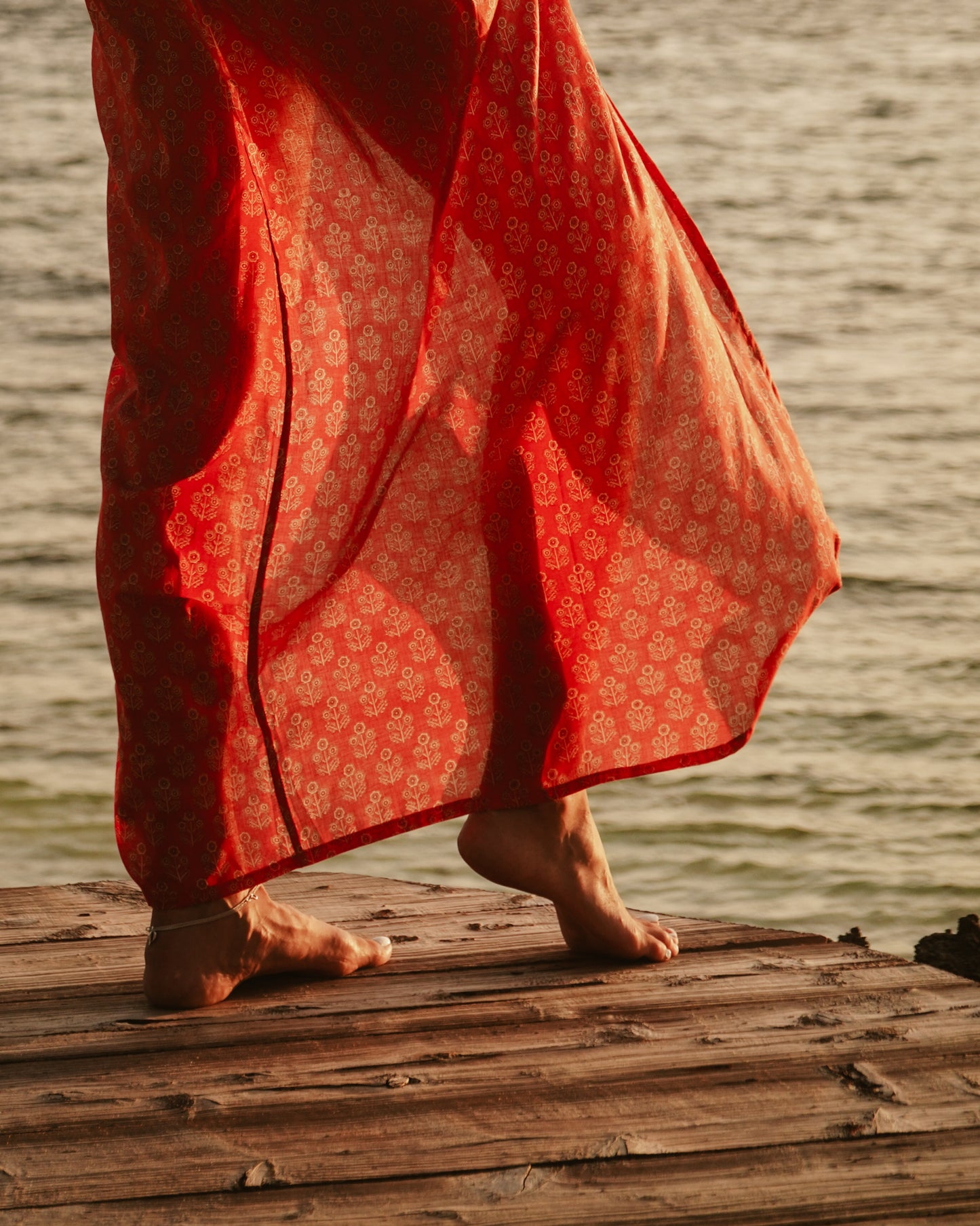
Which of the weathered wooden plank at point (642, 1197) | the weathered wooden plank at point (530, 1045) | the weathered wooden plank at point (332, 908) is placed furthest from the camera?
the weathered wooden plank at point (332, 908)

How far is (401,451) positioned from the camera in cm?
163

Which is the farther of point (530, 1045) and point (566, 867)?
point (566, 867)

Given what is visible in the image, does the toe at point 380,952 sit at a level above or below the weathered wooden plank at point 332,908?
above

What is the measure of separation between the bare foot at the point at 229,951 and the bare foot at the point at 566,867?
19cm

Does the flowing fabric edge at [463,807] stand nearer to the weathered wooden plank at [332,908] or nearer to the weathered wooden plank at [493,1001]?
the weathered wooden plank at [493,1001]

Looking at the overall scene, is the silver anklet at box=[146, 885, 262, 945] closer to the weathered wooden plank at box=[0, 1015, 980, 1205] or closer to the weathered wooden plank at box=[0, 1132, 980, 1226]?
the weathered wooden plank at box=[0, 1015, 980, 1205]

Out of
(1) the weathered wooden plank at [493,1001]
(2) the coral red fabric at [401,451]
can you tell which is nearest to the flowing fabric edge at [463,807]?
(2) the coral red fabric at [401,451]

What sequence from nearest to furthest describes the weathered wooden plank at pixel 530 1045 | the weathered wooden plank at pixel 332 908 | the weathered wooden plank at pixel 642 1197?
the weathered wooden plank at pixel 642 1197 → the weathered wooden plank at pixel 530 1045 → the weathered wooden plank at pixel 332 908

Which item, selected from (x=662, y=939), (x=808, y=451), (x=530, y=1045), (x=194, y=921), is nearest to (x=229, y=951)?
(x=194, y=921)

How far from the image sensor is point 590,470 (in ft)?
5.45

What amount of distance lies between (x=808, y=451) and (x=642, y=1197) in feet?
14.3

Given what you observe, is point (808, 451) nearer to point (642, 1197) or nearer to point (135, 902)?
point (135, 902)

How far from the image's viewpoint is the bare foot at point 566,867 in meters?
1.68

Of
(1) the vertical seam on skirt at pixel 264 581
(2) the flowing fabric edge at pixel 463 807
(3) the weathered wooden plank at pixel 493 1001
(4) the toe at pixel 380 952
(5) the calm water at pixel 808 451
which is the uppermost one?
(1) the vertical seam on skirt at pixel 264 581
